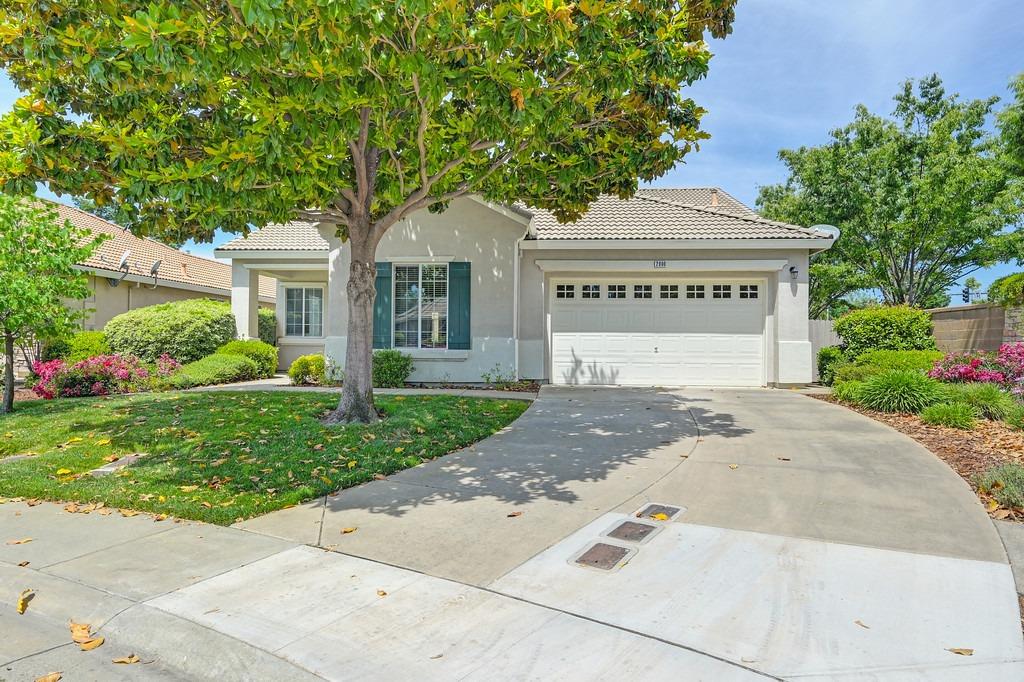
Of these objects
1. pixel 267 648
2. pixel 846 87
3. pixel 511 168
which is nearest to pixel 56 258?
pixel 511 168

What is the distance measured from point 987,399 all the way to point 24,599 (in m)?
11.5

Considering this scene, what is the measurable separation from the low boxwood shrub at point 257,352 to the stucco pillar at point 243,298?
94cm

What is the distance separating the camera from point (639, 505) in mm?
5195

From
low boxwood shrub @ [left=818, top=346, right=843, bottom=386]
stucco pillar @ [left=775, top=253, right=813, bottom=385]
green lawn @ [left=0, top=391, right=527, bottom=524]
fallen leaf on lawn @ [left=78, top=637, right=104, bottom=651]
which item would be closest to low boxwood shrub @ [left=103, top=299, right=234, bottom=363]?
green lawn @ [left=0, top=391, right=527, bottom=524]

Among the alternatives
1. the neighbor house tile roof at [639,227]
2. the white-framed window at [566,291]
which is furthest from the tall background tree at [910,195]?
the white-framed window at [566,291]

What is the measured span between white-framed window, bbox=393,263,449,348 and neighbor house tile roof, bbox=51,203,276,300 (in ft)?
Answer: 30.6

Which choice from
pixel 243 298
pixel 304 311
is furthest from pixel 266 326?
pixel 243 298

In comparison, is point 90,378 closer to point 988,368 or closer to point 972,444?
point 972,444

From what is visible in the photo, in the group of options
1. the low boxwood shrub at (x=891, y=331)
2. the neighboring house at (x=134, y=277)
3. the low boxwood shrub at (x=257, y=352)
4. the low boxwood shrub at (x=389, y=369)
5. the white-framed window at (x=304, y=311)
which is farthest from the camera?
the white-framed window at (x=304, y=311)

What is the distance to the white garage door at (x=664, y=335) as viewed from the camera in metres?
13.7

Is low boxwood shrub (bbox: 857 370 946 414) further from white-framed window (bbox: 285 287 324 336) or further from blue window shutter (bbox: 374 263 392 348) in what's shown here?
white-framed window (bbox: 285 287 324 336)

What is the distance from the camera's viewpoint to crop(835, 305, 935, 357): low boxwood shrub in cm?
1315

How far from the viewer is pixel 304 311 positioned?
1739 centimetres

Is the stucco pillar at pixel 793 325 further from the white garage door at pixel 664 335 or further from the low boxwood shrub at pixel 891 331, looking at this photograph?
the low boxwood shrub at pixel 891 331
